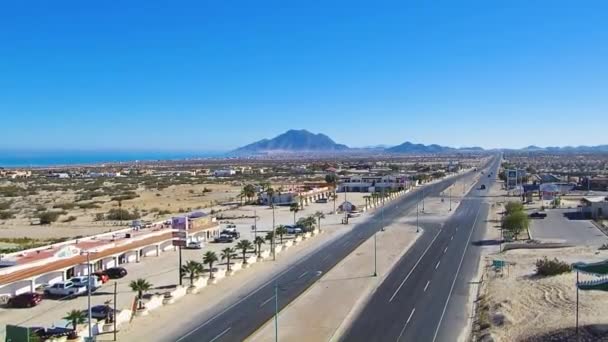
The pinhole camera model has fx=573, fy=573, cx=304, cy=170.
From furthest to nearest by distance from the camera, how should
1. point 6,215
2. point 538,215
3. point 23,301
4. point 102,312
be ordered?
1. point 6,215
2. point 538,215
3. point 23,301
4. point 102,312

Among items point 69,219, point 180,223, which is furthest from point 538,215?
point 69,219

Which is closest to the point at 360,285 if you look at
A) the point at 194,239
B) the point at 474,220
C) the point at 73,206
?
the point at 194,239

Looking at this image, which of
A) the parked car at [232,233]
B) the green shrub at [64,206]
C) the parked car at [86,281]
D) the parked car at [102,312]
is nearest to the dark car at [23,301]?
the parked car at [86,281]

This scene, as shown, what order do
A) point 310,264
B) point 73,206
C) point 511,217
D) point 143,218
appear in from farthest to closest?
1. point 73,206
2. point 143,218
3. point 511,217
4. point 310,264

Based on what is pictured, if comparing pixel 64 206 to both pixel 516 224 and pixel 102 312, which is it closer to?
pixel 102 312

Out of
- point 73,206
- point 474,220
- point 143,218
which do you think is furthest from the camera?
point 73,206

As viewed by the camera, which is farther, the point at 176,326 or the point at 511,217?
the point at 511,217

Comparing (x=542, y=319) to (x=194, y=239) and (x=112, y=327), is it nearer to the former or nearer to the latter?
(x=112, y=327)
